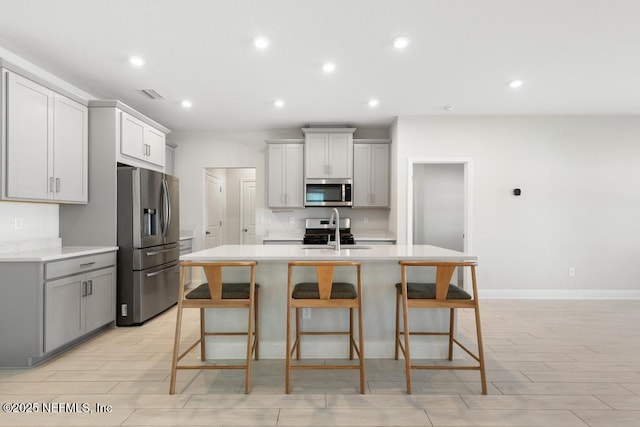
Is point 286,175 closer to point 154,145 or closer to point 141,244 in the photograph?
point 154,145

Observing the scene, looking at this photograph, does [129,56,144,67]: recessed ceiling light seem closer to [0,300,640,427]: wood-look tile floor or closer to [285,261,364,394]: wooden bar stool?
[285,261,364,394]: wooden bar stool

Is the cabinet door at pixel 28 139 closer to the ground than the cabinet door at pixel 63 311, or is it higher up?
higher up

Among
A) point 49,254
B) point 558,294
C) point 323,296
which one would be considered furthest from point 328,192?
point 558,294

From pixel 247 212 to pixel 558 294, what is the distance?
5.43 m

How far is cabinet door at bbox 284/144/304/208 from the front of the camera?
211 inches

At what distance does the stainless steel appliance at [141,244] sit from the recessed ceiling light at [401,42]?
9.28 ft

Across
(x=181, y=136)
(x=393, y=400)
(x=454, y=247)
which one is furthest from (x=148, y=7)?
(x=454, y=247)

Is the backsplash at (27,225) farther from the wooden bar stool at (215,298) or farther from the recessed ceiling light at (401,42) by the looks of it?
the recessed ceiling light at (401,42)

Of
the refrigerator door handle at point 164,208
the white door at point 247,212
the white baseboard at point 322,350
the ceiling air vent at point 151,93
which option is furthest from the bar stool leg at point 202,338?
the white door at point 247,212

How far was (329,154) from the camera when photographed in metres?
5.23

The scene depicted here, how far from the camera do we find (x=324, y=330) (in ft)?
9.43

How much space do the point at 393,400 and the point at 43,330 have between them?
8.66 ft

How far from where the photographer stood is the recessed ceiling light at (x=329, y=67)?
323 centimetres

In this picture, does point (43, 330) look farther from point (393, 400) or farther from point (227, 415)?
point (393, 400)
